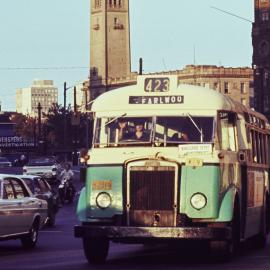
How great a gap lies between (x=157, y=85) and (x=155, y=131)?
0.85m

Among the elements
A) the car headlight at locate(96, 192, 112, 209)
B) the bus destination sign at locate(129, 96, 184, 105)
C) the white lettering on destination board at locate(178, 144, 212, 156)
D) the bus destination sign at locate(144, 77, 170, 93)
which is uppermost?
the bus destination sign at locate(144, 77, 170, 93)

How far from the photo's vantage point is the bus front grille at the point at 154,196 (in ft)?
59.6

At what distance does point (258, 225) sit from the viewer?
22.1m

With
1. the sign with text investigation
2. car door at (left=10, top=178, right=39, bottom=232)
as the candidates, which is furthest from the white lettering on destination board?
the sign with text investigation

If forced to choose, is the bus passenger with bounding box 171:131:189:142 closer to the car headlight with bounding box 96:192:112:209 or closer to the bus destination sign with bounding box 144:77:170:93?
the bus destination sign with bounding box 144:77:170:93

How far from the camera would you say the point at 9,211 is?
21328 millimetres

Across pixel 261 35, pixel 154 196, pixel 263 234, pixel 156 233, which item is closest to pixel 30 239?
pixel 263 234

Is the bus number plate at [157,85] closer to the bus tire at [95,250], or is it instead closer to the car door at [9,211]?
the bus tire at [95,250]

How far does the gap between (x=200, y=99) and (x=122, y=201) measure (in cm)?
219

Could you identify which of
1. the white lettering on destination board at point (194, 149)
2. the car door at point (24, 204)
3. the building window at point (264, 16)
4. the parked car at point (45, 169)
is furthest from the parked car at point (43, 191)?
the building window at point (264, 16)

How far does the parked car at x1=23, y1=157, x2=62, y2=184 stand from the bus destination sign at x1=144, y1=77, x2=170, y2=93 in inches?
1854

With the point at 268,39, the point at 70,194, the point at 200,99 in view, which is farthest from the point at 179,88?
the point at 268,39

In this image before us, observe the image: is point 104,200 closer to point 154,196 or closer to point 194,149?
point 154,196

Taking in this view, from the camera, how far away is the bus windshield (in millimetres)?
18750
